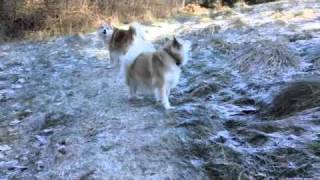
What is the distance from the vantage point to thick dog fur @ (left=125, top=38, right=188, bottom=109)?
5.23 meters

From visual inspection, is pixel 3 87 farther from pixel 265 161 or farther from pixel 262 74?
pixel 265 161

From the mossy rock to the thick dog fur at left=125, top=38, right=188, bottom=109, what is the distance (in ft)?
3.36

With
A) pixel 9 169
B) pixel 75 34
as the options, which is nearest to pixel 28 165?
pixel 9 169

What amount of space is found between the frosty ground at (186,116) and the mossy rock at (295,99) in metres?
0.01

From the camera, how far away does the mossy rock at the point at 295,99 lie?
4539 mm

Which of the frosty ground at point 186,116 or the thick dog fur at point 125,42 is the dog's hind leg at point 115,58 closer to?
the thick dog fur at point 125,42

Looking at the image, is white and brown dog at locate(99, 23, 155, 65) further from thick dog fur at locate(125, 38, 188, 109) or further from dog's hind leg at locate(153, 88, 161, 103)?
dog's hind leg at locate(153, 88, 161, 103)

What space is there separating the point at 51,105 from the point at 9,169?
1675mm

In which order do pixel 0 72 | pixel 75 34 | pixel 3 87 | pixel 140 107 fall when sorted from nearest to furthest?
1. pixel 140 107
2. pixel 3 87
3. pixel 0 72
4. pixel 75 34

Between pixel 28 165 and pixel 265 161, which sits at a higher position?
pixel 265 161

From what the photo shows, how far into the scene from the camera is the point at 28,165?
4.48 meters

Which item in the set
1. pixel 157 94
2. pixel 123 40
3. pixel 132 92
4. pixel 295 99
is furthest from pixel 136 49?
pixel 295 99

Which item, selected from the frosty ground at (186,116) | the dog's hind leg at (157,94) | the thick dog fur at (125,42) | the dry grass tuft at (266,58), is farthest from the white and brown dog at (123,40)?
the dry grass tuft at (266,58)

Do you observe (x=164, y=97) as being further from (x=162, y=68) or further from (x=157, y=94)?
(x=162, y=68)
